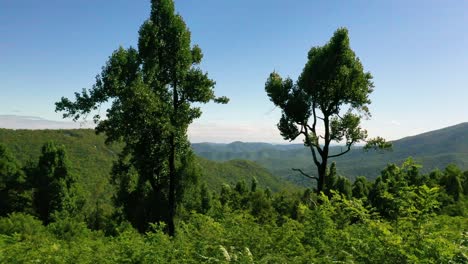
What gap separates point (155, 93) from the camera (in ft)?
65.3

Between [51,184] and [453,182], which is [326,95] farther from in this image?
[453,182]

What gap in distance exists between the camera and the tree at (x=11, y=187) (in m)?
48.2

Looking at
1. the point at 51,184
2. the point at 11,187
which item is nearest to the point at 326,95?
the point at 51,184

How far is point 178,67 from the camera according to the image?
20.5 m

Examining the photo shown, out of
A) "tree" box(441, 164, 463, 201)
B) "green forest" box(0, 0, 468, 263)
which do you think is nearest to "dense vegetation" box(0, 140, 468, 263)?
"green forest" box(0, 0, 468, 263)

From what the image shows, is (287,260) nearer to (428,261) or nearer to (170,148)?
(428,261)

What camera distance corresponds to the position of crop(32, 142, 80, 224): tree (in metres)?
45.8

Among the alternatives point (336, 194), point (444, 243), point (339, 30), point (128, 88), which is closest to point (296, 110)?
point (339, 30)

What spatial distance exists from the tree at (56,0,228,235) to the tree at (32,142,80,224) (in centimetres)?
2961

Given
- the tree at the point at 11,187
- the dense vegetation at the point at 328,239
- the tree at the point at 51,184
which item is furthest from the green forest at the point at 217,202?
the tree at the point at 11,187

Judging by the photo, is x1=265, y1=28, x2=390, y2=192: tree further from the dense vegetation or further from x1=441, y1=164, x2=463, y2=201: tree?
x1=441, y1=164, x2=463, y2=201: tree

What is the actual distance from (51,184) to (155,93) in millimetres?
34083

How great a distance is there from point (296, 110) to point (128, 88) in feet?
33.0

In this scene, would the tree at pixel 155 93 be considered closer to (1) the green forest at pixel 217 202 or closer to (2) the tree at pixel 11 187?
(1) the green forest at pixel 217 202
